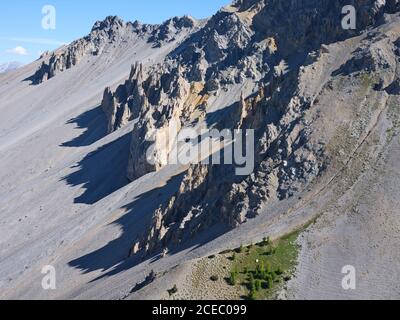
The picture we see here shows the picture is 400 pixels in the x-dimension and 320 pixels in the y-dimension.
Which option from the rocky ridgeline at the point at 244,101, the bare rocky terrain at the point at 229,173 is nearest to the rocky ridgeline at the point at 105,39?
the rocky ridgeline at the point at 244,101

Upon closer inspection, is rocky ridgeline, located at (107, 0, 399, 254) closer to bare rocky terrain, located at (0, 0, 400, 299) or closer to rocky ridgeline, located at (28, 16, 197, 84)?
bare rocky terrain, located at (0, 0, 400, 299)

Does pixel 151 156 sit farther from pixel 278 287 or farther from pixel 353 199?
pixel 278 287

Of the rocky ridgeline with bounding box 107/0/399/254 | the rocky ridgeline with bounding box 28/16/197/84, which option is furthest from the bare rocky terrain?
the rocky ridgeline with bounding box 28/16/197/84

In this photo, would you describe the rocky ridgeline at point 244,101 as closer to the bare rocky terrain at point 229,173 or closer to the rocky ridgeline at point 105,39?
the bare rocky terrain at point 229,173

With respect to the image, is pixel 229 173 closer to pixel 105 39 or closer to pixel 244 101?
pixel 244 101

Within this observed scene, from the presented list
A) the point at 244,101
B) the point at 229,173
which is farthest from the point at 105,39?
the point at 229,173

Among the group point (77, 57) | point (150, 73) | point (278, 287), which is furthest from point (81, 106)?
point (278, 287)
